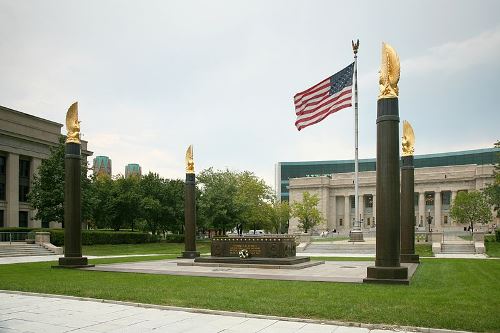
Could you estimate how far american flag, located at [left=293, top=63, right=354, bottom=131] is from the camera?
33.2 m

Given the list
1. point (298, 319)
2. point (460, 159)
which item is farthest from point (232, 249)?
point (460, 159)

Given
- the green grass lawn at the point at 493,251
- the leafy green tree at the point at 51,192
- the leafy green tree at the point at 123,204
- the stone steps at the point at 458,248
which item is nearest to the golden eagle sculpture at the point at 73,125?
the leafy green tree at the point at 51,192

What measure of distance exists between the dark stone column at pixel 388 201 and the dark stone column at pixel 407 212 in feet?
31.1

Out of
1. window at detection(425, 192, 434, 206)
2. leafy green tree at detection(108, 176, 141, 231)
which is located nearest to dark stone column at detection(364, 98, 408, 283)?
leafy green tree at detection(108, 176, 141, 231)

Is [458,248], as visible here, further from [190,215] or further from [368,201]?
[368,201]

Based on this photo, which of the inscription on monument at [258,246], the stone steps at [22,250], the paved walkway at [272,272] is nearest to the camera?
the paved walkway at [272,272]

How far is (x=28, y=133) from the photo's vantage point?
217 ft

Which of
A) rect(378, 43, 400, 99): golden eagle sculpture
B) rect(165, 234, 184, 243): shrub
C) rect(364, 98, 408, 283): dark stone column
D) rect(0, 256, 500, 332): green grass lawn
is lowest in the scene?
rect(165, 234, 184, 243): shrub

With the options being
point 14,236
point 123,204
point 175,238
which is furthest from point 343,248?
point 14,236

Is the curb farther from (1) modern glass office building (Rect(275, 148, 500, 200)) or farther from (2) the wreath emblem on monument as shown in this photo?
(1) modern glass office building (Rect(275, 148, 500, 200))

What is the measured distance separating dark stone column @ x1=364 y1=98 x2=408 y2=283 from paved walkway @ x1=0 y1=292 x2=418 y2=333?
691cm

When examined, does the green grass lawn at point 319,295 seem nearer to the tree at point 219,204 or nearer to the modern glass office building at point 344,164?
the tree at point 219,204

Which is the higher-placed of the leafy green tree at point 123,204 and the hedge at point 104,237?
the leafy green tree at point 123,204

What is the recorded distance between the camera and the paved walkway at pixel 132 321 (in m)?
9.66
